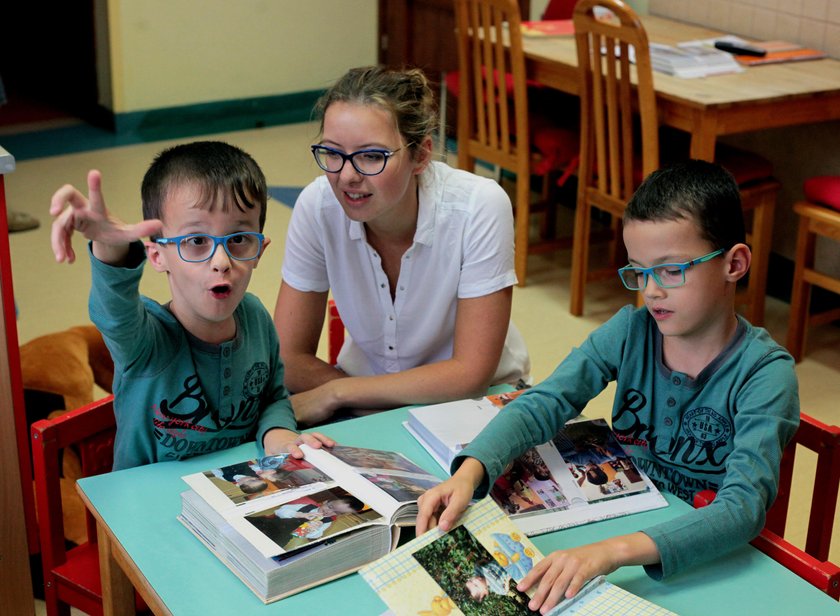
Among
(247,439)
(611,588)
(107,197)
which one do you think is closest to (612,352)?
(611,588)

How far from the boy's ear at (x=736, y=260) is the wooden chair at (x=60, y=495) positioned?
0.91 meters

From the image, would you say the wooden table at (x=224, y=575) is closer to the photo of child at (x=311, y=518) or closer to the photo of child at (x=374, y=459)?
the photo of child at (x=311, y=518)

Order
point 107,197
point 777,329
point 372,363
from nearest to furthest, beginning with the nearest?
1. point 372,363
2. point 777,329
3. point 107,197

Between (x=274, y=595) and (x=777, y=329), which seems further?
(x=777, y=329)

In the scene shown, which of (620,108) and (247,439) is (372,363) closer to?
(247,439)

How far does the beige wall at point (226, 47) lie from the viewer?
17.7 ft

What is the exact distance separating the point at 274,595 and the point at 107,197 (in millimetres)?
3703

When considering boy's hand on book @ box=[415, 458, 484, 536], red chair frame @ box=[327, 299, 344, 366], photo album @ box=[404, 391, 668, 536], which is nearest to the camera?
boy's hand on book @ box=[415, 458, 484, 536]

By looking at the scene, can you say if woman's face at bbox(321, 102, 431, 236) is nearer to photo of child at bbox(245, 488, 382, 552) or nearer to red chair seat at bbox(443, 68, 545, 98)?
photo of child at bbox(245, 488, 382, 552)

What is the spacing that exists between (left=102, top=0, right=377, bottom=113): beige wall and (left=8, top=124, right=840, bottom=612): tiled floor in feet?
1.65

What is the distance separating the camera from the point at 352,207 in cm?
181

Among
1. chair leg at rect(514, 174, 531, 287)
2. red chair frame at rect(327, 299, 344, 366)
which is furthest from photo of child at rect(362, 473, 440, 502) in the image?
chair leg at rect(514, 174, 531, 287)

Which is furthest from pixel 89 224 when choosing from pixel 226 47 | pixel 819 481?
pixel 226 47

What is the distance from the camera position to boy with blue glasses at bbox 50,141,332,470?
4.97ft
